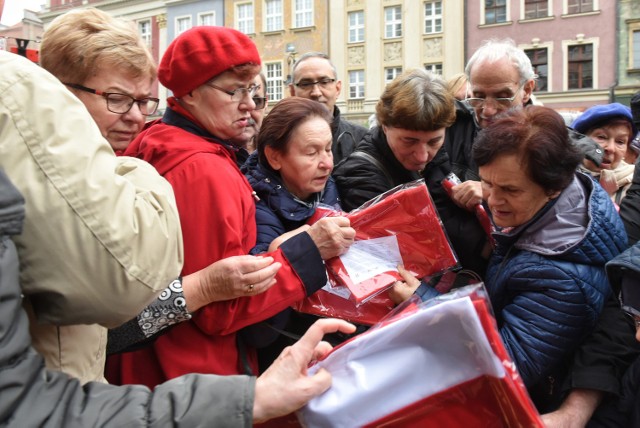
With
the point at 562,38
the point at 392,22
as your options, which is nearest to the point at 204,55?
the point at 562,38

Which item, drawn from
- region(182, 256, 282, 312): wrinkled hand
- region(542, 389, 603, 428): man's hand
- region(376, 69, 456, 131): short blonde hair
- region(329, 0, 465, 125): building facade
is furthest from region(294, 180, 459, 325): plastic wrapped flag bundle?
region(329, 0, 465, 125): building facade

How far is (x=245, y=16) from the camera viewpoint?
2794cm

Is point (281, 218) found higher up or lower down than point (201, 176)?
lower down

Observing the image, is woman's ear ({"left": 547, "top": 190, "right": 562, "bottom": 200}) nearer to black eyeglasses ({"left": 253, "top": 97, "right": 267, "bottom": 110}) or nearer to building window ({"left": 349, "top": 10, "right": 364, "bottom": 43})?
black eyeglasses ({"left": 253, "top": 97, "right": 267, "bottom": 110})

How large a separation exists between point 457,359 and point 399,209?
0.83 metres

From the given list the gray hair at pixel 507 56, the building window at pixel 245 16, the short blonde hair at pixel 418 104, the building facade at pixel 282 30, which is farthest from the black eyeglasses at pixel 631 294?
the building window at pixel 245 16

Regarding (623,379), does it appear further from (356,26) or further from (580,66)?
(356,26)

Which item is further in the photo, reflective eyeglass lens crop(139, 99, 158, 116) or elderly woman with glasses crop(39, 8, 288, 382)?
reflective eyeglass lens crop(139, 99, 158, 116)

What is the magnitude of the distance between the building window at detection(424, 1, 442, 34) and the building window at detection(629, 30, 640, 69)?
755 cm

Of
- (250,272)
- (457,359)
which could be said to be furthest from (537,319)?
(250,272)

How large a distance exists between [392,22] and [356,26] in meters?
1.67

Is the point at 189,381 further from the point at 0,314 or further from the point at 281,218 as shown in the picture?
the point at 281,218

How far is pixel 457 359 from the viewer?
1.22 m

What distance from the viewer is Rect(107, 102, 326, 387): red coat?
5.57 ft
